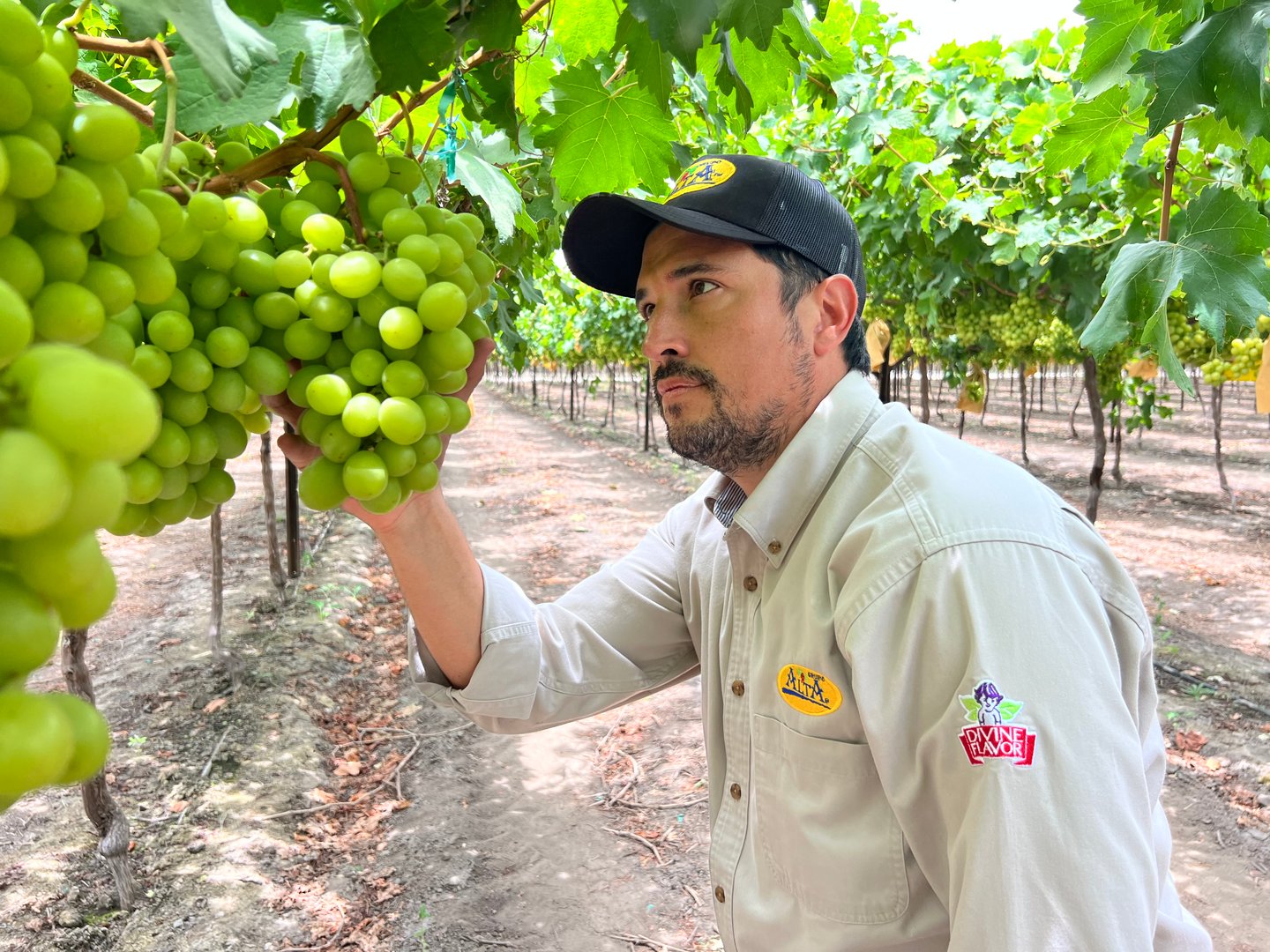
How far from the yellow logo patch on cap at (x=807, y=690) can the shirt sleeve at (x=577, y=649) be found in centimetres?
53

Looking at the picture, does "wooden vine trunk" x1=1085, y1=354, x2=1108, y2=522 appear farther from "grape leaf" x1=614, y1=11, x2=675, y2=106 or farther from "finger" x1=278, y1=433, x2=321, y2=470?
"finger" x1=278, y1=433, x2=321, y2=470

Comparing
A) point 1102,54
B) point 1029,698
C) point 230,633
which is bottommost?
point 230,633

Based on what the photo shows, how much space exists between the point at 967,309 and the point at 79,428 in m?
8.61

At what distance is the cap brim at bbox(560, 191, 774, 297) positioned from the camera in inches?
60.7

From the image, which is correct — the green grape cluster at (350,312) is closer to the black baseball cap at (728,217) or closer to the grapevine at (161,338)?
the grapevine at (161,338)

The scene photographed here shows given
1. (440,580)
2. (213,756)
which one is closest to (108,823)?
(213,756)

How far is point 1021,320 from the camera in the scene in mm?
7031

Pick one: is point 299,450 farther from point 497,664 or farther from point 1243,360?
point 1243,360

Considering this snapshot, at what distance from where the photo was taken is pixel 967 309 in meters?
8.16

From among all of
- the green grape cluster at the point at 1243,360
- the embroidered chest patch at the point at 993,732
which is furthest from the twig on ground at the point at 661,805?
the green grape cluster at the point at 1243,360

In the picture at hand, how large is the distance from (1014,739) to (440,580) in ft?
3.04

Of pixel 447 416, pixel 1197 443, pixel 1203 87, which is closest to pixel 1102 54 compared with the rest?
pixel 1203 87

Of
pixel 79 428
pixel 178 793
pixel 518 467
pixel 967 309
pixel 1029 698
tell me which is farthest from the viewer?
pixel 518 467

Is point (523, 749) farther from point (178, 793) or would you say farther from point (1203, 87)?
point (1203, 87)
